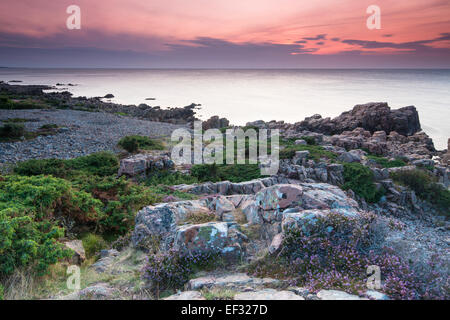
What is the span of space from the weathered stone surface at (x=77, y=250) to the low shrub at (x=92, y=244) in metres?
0.26

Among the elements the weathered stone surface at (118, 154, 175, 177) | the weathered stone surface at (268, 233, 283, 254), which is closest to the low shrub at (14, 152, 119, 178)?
the weathered stone surface at (118, 154, 175, 177)

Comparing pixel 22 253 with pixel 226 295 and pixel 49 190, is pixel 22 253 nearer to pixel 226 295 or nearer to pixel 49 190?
pixel 49 190

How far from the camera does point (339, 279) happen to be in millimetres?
4422

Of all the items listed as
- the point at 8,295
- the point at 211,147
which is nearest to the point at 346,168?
the point at 211,147

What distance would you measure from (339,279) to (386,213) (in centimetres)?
1042

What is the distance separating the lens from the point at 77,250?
21.3 feet

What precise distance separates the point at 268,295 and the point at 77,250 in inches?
191

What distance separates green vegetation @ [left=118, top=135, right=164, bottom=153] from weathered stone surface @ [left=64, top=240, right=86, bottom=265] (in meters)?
13.6

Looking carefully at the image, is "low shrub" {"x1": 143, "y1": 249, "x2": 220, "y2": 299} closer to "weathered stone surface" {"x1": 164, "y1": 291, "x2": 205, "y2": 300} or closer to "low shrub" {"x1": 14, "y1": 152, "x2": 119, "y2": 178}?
"weathered stone surface" {"x1": 164, "y1": 291, "x2": 205, "y2": 300}

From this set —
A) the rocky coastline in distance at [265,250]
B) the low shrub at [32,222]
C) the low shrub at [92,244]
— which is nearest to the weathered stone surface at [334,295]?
the rocky coastline in distance at [265,250]

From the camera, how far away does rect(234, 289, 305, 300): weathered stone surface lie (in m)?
4.01

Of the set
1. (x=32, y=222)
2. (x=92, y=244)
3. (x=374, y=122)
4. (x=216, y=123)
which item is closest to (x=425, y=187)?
(x=92, y=244)

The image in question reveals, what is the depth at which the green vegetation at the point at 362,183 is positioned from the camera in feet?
45.4

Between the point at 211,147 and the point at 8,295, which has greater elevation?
the point at 211,147
